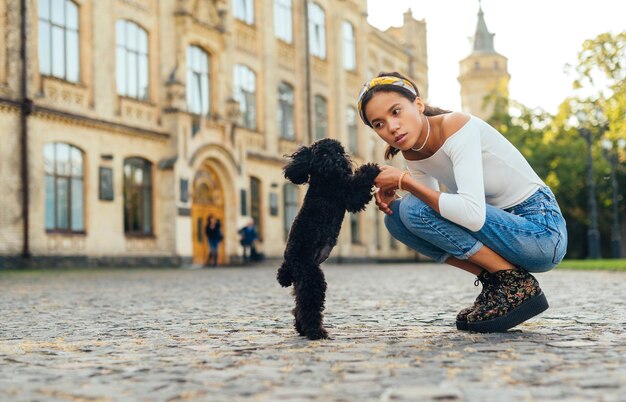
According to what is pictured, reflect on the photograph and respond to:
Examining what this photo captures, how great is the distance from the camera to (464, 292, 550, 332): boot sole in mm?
4863

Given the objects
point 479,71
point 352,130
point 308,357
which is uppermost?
point 479,71

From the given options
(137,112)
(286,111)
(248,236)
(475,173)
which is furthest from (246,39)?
(475,173)

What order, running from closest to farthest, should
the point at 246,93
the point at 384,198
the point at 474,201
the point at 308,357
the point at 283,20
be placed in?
the point at 308,357
the point at 474,201
the point at 384,198
the point at 246,93
the point at 283,20

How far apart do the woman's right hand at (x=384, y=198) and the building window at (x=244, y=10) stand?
26917mm

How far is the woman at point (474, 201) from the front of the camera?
4.73 meters

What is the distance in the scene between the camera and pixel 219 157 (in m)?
28.3

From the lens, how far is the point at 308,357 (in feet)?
13.6

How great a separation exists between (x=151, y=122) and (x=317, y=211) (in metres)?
21.8

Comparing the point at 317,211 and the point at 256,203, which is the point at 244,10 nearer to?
the point at 256,203

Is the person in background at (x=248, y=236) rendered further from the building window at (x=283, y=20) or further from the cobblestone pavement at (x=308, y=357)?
the cobblestone pavement at (x=308, y=357)

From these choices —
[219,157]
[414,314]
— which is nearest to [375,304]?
[414,314]

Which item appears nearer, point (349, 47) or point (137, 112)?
point (137, 112)

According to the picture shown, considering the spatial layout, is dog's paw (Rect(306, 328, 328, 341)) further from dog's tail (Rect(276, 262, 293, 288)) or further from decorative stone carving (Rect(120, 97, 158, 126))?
decorative stone carving (Rect(120, 97, 158, 126))

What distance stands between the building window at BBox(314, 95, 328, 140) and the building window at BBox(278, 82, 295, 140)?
1834 mm
